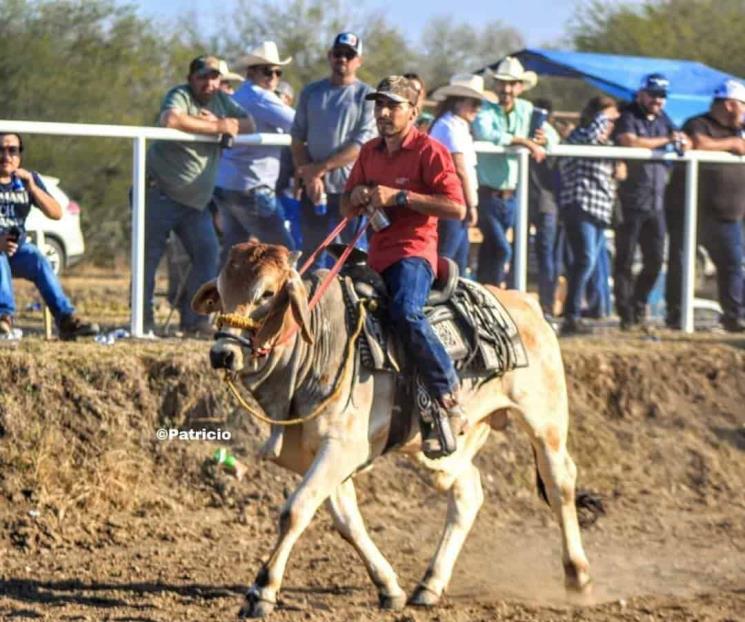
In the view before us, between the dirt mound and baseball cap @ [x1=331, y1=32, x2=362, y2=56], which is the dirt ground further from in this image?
baseball cap @ [x1=331, y1=32, x2=362, y2=56]

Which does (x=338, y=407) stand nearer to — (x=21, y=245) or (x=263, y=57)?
(x=21, y=245)

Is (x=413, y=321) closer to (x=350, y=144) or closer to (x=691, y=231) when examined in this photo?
(x=350, y=144)

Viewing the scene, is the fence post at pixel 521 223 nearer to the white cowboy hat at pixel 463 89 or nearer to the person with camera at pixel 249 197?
the white cowboy hat at pixel 463 89

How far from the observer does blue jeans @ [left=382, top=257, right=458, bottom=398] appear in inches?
367

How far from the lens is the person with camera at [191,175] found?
12812 mm

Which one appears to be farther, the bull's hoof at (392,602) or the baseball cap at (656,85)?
the baseball cap at (656,85)

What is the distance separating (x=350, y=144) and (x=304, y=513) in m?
4.48

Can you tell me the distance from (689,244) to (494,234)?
2050mm

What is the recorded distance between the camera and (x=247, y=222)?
13.2 metres

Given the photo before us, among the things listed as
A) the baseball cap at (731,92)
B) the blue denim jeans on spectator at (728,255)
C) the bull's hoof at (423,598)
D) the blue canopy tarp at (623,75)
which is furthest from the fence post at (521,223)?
the blue canopy tarp at (623,75)

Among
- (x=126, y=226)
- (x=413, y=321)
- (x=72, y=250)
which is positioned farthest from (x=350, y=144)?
(x=126, y=226)

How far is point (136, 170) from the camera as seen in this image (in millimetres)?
12695

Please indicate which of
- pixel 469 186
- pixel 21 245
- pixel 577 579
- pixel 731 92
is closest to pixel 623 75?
pixel 731 92

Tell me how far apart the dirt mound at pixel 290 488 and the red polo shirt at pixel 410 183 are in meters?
1.96
